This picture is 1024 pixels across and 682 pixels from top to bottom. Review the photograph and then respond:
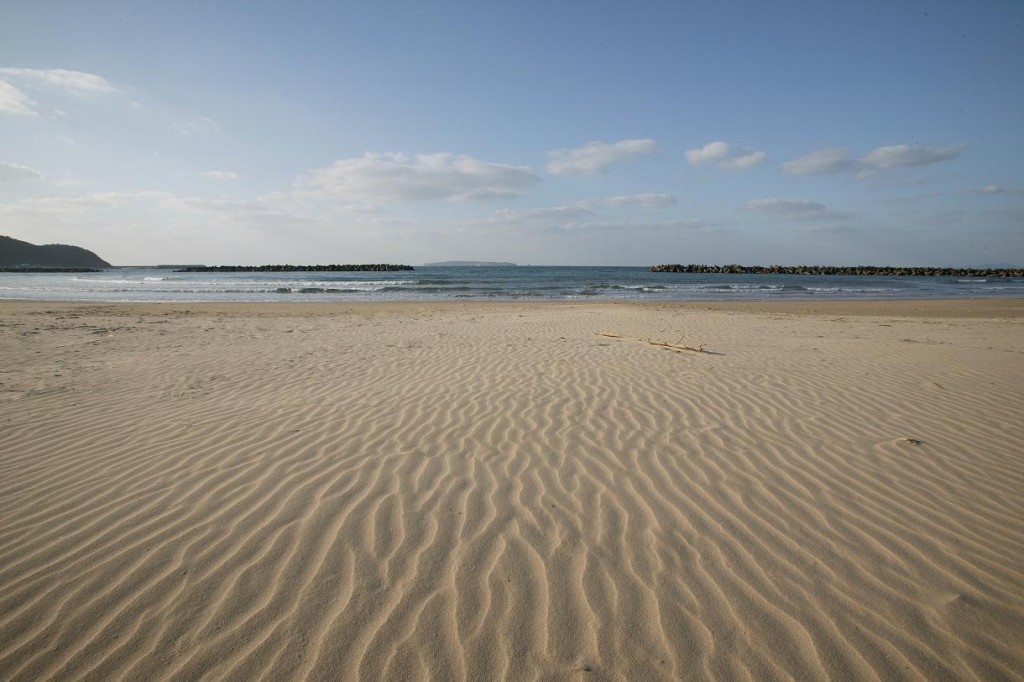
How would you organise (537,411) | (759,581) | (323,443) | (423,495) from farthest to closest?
1. (537,411)
2. (323,443)
3. (423,495)
4. (759,581)

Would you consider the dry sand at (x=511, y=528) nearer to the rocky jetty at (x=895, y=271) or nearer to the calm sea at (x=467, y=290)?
the calm sea at (x=467, y=290)

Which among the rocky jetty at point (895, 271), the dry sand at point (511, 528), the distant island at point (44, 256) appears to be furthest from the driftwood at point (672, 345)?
the distant island at point (44, 256)

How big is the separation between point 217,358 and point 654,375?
8.04 metres

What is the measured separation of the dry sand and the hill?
125147 mm

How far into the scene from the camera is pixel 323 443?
4.59 metres

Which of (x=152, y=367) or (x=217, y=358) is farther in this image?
(x=217, y=358)

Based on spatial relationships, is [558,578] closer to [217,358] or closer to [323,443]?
[323,443]

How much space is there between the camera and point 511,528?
3.16 m

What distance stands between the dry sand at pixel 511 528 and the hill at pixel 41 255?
411 ft

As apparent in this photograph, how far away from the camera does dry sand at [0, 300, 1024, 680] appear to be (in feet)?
7.29

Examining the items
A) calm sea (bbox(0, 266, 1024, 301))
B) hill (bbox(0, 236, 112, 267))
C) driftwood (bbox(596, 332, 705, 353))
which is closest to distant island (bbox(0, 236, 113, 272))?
hill (bbox(0, 236, 112, 267))

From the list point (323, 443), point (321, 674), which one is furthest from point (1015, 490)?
point (323, 443)

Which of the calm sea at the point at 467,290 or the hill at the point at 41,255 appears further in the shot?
the hill at the point at 41,255

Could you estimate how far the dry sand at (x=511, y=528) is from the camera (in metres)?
2.22
